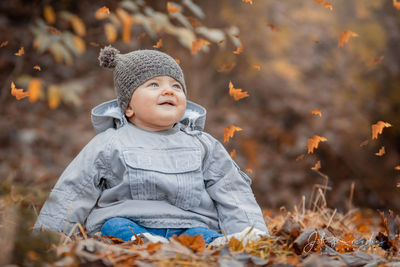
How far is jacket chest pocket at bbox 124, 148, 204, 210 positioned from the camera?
2309 millimetres

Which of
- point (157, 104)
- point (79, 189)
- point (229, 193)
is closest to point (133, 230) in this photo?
point (79, 189)

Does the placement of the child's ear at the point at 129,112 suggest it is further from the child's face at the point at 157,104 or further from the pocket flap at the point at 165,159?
the pocket flap at the point at 165,159

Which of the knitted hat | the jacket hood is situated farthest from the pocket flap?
the knitted hat

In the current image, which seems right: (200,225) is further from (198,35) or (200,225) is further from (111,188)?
(198,35)

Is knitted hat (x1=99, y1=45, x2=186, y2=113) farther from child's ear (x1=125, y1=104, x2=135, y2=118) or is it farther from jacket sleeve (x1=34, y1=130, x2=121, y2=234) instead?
jacket sleeve (x1=34, y1=130, x2=121, y2=234)

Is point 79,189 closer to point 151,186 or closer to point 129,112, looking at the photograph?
point 151,186

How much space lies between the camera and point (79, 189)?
7.52ft

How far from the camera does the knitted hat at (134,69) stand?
247 cm

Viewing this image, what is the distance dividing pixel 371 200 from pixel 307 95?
1.69m

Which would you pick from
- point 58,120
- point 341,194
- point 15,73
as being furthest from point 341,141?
point 15,73

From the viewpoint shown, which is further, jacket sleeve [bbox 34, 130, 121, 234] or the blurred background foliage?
the blurred background foliage

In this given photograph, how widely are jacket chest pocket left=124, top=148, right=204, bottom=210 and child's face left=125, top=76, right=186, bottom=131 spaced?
0.55 ft

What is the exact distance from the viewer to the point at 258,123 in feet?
19.7

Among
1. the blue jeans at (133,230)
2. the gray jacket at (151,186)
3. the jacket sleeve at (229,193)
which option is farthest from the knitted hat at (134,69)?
the blue jeans at (133,230)
